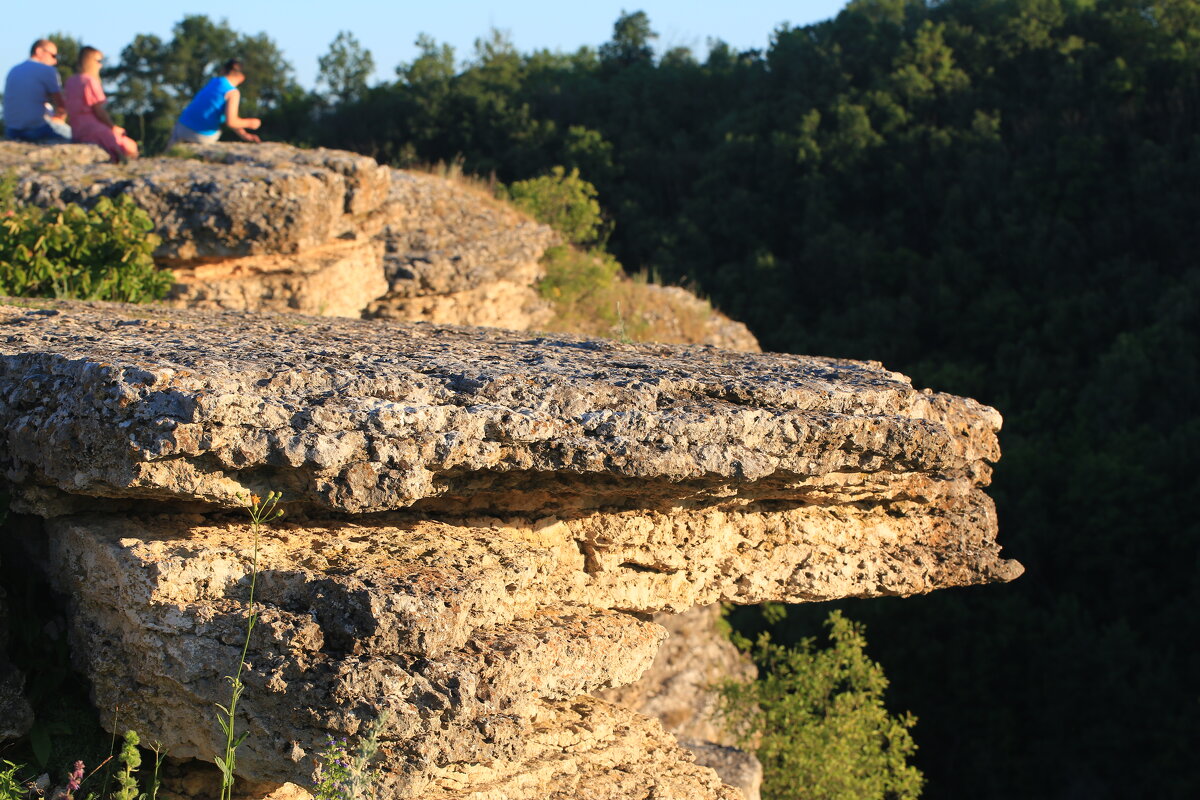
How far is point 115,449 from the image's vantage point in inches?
132

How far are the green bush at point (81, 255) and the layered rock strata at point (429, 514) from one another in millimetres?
2216

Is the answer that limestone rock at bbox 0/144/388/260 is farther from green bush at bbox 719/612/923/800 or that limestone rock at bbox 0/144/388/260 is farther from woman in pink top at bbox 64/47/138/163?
green bush at bbox 719/612/923/800

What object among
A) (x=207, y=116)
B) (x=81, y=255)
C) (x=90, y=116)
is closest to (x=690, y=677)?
(x=207, y=116)

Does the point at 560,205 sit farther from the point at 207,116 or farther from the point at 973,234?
the point at 973,234

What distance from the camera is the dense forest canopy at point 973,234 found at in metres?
21.3

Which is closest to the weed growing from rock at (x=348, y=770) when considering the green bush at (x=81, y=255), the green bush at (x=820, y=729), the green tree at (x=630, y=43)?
the green bush at (x=81, y=255)

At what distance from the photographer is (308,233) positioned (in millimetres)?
8438

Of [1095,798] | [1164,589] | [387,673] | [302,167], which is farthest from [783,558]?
[1164,589]

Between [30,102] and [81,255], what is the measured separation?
3.69 m

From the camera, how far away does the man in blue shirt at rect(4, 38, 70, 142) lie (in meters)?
9.91

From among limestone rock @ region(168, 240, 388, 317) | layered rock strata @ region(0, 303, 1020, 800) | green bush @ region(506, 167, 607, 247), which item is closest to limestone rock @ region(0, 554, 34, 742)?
layered rock strata @ region(0, 303, 1020, 800)

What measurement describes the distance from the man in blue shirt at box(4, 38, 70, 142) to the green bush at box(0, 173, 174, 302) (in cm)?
292

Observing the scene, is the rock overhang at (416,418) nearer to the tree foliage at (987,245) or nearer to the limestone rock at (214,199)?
the limestone rock at (214,199)

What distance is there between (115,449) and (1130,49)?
32.6 meters
